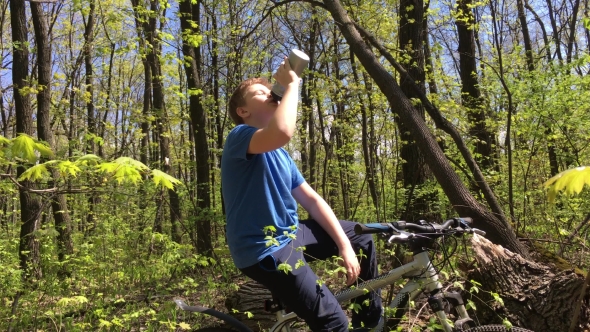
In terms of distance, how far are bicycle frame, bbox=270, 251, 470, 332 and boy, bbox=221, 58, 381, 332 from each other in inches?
6.0

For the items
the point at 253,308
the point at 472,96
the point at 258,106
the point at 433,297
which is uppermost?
the point at 472,96

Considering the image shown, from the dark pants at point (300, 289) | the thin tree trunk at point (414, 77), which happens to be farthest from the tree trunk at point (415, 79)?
the dark pants at point (300, 289)

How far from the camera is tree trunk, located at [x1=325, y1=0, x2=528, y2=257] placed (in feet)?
11.4

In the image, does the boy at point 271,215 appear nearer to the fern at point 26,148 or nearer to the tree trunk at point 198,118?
the fern at point 26,148

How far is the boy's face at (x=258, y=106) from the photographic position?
6.73 feet

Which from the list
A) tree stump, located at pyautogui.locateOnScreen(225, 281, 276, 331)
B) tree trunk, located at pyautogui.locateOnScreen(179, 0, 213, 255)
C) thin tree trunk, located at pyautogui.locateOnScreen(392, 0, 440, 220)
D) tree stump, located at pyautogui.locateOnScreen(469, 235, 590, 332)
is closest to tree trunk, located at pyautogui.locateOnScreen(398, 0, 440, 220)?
thin tree trunk, located at pyautogui.locateOnScreen(392, 0, 440, 220)

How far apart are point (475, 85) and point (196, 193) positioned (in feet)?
18.3

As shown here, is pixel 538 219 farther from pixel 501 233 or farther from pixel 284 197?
pixel 284 197

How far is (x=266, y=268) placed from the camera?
1.88 meters

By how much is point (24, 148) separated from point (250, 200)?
1.26 meters

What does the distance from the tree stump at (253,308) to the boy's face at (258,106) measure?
2.20 meters

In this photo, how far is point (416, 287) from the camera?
1.95m

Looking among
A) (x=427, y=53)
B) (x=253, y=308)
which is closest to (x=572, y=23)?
(x=427, y=53)

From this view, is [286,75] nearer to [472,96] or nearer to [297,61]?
[297,61]
